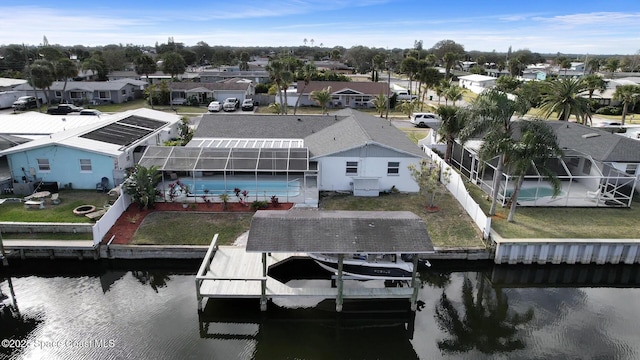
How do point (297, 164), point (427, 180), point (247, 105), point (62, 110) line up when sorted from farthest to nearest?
point (247, 105), point (62, 110), point (297, 164), point (427, 180)

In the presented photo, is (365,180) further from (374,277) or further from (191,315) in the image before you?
(191,315)

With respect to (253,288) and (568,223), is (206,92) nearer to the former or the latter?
(253,288)

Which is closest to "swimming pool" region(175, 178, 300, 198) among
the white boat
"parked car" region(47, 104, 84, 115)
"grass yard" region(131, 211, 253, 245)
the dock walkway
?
"grass yard" region(131, 211, 253, 245)

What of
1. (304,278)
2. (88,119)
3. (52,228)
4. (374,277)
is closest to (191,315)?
(304,278)

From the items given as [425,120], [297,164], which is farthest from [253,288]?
[425,120]

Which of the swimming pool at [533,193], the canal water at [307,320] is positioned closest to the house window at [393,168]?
the swimming pool at [533,193]

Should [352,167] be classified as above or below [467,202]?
above
